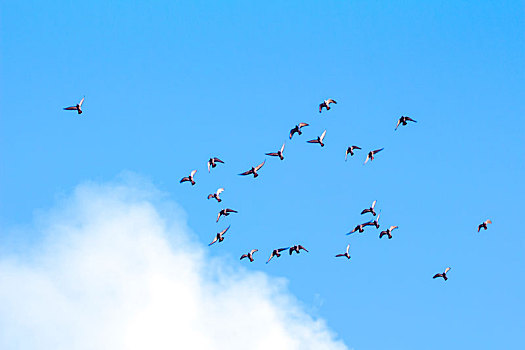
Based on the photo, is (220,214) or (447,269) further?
(447,269)

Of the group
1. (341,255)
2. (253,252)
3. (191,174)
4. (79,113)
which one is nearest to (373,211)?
(341,255)

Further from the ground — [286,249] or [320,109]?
[320,109]

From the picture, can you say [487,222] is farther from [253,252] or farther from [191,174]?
[191,174]

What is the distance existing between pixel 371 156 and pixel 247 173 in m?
13.7

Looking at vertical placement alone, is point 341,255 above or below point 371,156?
below

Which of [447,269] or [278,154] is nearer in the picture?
[278,154]

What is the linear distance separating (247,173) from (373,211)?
15.0 metres

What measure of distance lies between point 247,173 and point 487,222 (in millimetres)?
29128

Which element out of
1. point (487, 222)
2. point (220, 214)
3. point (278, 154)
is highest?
point (487, 222)

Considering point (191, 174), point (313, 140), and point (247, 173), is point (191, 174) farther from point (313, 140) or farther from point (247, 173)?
point (313, 140)

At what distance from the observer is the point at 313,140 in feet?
343

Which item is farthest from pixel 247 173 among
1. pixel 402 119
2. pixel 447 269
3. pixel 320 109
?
pixel 447 269

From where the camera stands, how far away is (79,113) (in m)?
104

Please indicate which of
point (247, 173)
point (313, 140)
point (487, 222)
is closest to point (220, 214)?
point (247, 173)
